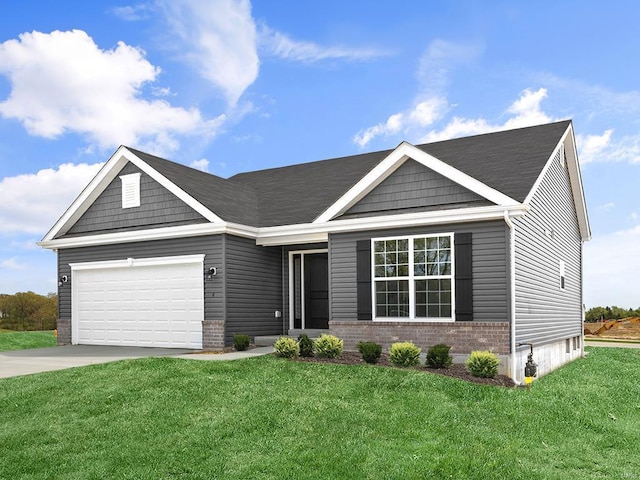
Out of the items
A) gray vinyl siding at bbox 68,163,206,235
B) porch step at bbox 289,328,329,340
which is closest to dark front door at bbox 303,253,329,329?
porch step at bbox 289,328,329,340

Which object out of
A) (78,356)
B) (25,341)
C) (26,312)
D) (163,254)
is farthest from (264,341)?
(26,312)

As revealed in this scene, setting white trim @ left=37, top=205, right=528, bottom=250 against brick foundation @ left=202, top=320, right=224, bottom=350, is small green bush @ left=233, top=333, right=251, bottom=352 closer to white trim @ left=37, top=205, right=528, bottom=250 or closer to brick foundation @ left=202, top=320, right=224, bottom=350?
brick foundation @ left=202, top=320, right=224, bottom=350

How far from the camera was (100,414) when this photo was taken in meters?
9.45

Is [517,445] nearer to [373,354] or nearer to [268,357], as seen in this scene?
[373,354]

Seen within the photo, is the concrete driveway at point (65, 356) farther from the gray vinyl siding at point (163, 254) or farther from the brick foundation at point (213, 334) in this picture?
the gray vinyl siding at point (163, 254)

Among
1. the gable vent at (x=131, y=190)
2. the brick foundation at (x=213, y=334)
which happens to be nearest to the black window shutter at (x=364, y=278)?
the brick foundation at (x=213, y=334)

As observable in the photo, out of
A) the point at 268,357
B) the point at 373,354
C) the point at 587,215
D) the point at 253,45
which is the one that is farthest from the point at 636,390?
the point at 253,45

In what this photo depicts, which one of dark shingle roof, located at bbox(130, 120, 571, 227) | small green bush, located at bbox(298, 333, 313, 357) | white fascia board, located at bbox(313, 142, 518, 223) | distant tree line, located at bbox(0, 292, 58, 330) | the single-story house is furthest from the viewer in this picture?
distant tree line, located at bbox(0, 292, 58, 330)

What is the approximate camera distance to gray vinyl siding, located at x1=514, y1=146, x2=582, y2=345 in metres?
13.7

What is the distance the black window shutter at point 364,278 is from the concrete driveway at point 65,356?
15.7 feet

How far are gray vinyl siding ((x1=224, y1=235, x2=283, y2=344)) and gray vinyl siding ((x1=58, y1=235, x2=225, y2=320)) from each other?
25 centimetres

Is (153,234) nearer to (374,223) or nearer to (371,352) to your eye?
(374,223)

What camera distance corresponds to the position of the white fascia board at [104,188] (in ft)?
54.6

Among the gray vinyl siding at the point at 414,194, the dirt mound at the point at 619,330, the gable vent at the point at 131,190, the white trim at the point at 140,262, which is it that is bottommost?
the dirt mound at the point at 619,330
